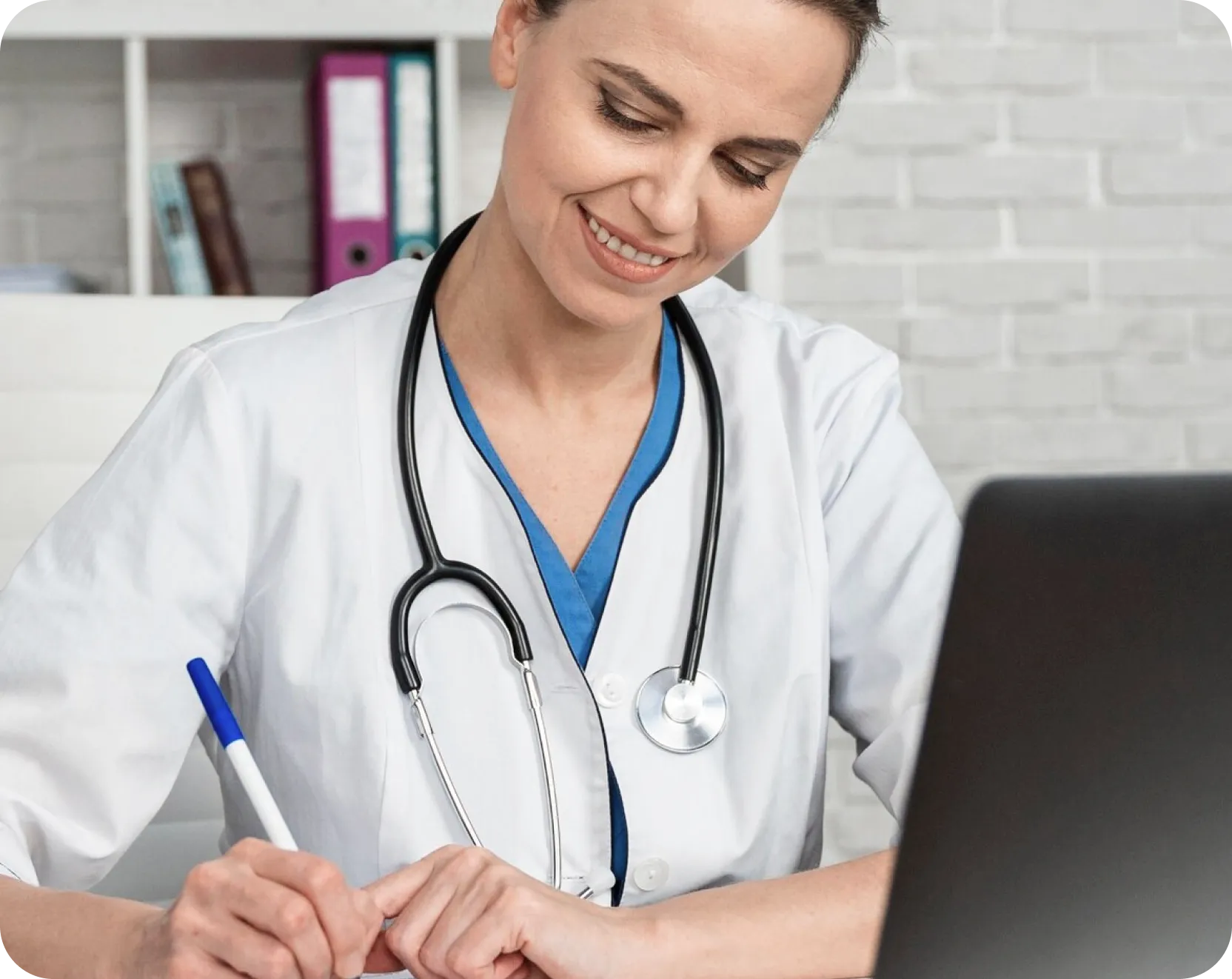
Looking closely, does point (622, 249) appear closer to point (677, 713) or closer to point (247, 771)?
point (677, 713)

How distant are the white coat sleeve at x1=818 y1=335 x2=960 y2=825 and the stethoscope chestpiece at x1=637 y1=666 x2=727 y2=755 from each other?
148mm

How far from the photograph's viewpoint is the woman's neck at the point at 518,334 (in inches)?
46.0

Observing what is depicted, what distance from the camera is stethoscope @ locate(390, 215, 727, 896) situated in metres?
1.04

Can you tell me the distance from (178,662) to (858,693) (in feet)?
1.76

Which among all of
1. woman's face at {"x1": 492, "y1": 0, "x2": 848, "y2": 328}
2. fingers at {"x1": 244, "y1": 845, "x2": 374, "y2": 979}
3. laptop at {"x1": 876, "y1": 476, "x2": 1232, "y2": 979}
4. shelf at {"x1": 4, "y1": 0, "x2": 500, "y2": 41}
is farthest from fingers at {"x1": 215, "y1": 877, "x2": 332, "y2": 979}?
shelf at {"x1": 4, "y1": 0, "x2": 500, "y2": 41}

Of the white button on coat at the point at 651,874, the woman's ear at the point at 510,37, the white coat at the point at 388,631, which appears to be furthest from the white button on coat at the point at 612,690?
the woman's ear at the point at 510,37

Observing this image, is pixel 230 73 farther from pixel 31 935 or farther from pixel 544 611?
pixel 31 935

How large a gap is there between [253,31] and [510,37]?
3.32 ft

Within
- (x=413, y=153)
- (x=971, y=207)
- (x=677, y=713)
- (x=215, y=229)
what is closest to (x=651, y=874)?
(x=677, y=713)

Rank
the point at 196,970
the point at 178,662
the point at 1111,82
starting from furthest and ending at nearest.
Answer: the point at 1111,82
the point at 178,662
the point at 196,970

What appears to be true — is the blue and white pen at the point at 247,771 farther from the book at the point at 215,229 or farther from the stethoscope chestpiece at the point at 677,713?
the book at the point at 215,229

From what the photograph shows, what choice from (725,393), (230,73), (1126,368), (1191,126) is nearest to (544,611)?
(725,393)

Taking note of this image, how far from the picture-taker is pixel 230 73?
2174 millimetres

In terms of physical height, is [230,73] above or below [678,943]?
above
